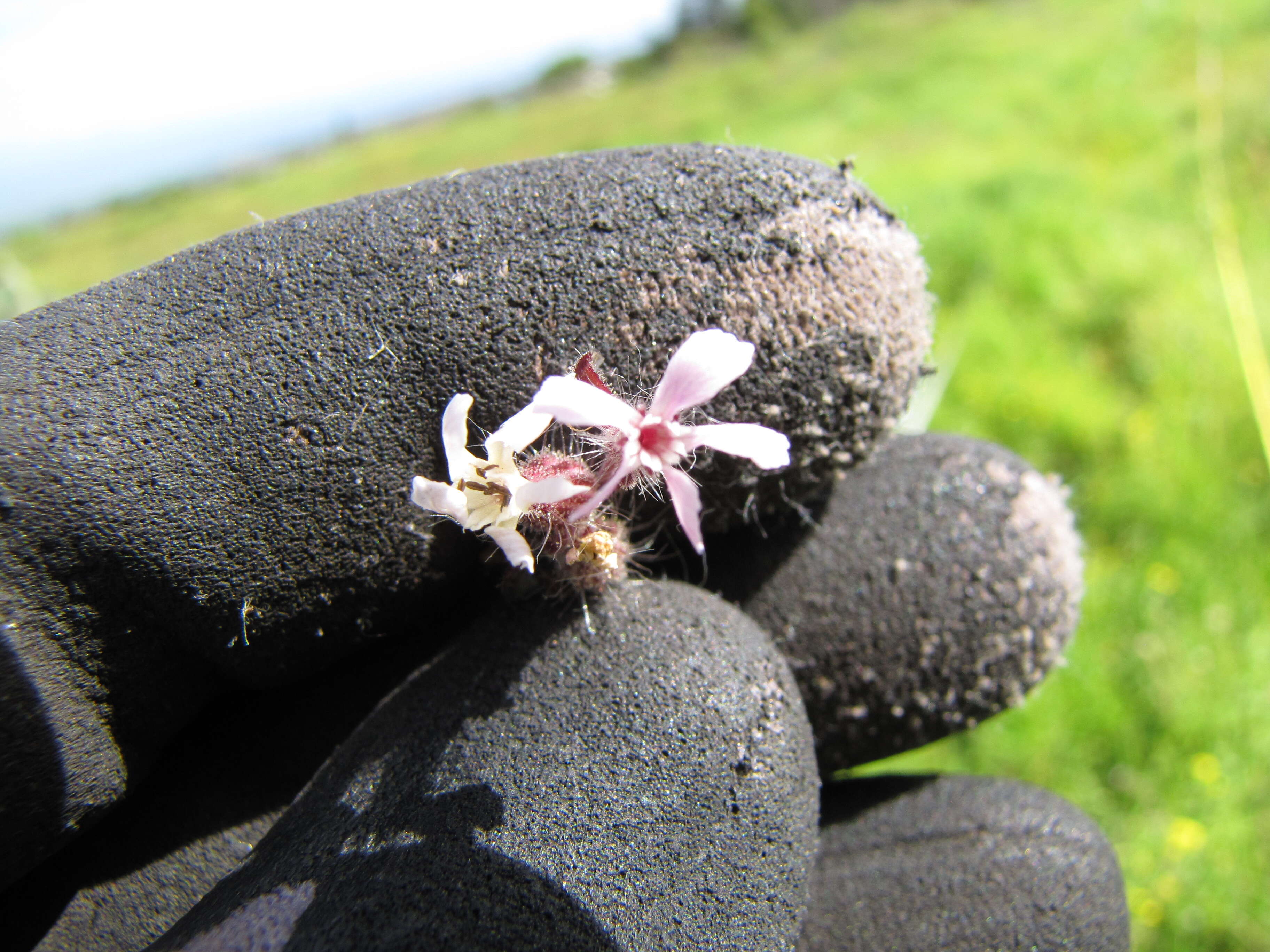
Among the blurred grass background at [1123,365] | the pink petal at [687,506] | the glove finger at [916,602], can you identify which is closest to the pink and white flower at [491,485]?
the pink petal at [687,506]

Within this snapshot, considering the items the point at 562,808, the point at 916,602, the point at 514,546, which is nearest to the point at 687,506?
the point at 514,546

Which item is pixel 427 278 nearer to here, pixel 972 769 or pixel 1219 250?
pixel 972 769

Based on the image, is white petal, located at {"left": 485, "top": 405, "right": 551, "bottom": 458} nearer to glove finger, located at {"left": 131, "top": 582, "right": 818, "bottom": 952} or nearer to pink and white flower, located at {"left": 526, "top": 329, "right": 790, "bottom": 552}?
pink and white flower, located at {"left": 526, "top": 329, "right": 790, "bottom": 552}

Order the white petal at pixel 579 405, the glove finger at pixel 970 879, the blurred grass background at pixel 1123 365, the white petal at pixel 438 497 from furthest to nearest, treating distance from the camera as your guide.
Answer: the blurred grass background at pixel 1123 365, the glove finger at pixel 970 879, the white petal at pixel 438 497, the white petal at pixel 579 405

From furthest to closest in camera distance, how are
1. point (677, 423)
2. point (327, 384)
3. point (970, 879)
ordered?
point (970, 879) < point (327, 384) < point (677, 423)

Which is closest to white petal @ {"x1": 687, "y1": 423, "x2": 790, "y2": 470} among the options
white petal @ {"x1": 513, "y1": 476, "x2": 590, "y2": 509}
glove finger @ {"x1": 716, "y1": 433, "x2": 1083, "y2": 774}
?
white petal @ {"x1": 513, "y1": 476, "x2": 590, "y2": 509}

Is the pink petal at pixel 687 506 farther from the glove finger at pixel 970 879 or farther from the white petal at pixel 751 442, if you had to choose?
the glove finger at pixel 970 879

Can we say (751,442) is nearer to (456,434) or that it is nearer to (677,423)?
(677,423)
